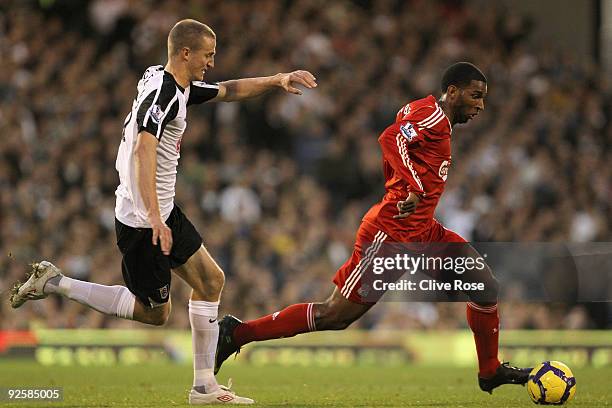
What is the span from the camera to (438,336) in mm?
14078

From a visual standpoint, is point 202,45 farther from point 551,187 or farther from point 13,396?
point 551,187

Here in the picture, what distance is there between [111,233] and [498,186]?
5158mm

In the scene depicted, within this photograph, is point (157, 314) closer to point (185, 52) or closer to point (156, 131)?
point (156, 131)

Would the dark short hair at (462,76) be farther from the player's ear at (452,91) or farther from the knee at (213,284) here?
the knee at (213,284)

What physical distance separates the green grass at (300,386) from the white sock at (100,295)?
62cm

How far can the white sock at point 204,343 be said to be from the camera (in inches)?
306

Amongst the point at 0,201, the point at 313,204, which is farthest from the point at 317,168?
the point at 0,201

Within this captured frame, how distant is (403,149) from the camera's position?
25.9ft

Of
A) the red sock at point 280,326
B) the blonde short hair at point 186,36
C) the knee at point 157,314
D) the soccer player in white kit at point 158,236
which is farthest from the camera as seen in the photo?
the red sock at point 280,326

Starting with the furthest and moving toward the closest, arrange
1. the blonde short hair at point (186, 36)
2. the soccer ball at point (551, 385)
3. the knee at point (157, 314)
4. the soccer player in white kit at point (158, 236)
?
1. the knee at point (157, 314)
2. the soccer ball at point (551, 385)
3. the blonde short hair at point (186, 36)
4. the soccer player in white kit at point (158, 236)

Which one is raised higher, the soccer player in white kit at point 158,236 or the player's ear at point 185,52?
the player's ear at point 185,52

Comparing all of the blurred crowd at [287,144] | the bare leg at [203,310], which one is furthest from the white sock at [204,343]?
the blurred crowd at [287,144]

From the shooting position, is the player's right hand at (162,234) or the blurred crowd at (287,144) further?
the blurred crowd at (287,144)

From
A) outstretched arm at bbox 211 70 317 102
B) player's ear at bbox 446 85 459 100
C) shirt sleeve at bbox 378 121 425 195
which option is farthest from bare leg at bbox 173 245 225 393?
player's ear at bbox 446 85 459 100
